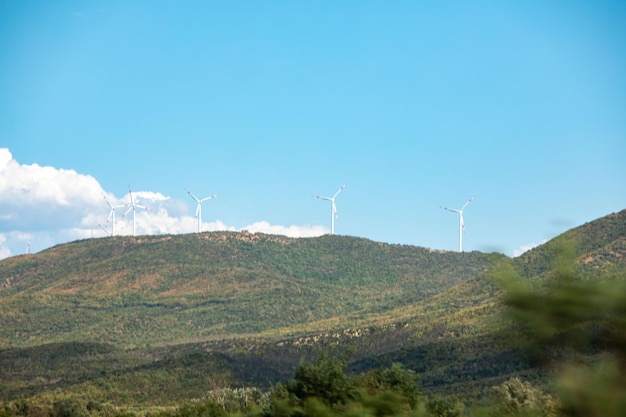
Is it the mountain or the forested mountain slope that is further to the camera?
the forested mountain slope

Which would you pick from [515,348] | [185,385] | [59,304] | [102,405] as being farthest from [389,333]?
[515,348]

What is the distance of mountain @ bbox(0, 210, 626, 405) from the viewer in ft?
305

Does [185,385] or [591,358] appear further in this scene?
[185,385]

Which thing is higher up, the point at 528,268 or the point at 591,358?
the point at 528,268

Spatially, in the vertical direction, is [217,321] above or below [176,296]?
below

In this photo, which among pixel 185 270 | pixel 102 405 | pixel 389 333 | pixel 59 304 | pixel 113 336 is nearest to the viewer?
pixel 102 405

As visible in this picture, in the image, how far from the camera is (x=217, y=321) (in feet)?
533

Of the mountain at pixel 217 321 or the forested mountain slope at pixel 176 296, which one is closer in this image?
the mountain at pixel 217 321

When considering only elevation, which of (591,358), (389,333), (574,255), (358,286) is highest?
(358,286)

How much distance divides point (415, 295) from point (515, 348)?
161569mm

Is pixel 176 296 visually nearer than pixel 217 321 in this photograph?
No

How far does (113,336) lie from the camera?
155750 mm

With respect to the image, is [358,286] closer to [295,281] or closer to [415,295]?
[295,281]

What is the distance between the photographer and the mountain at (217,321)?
305ft
